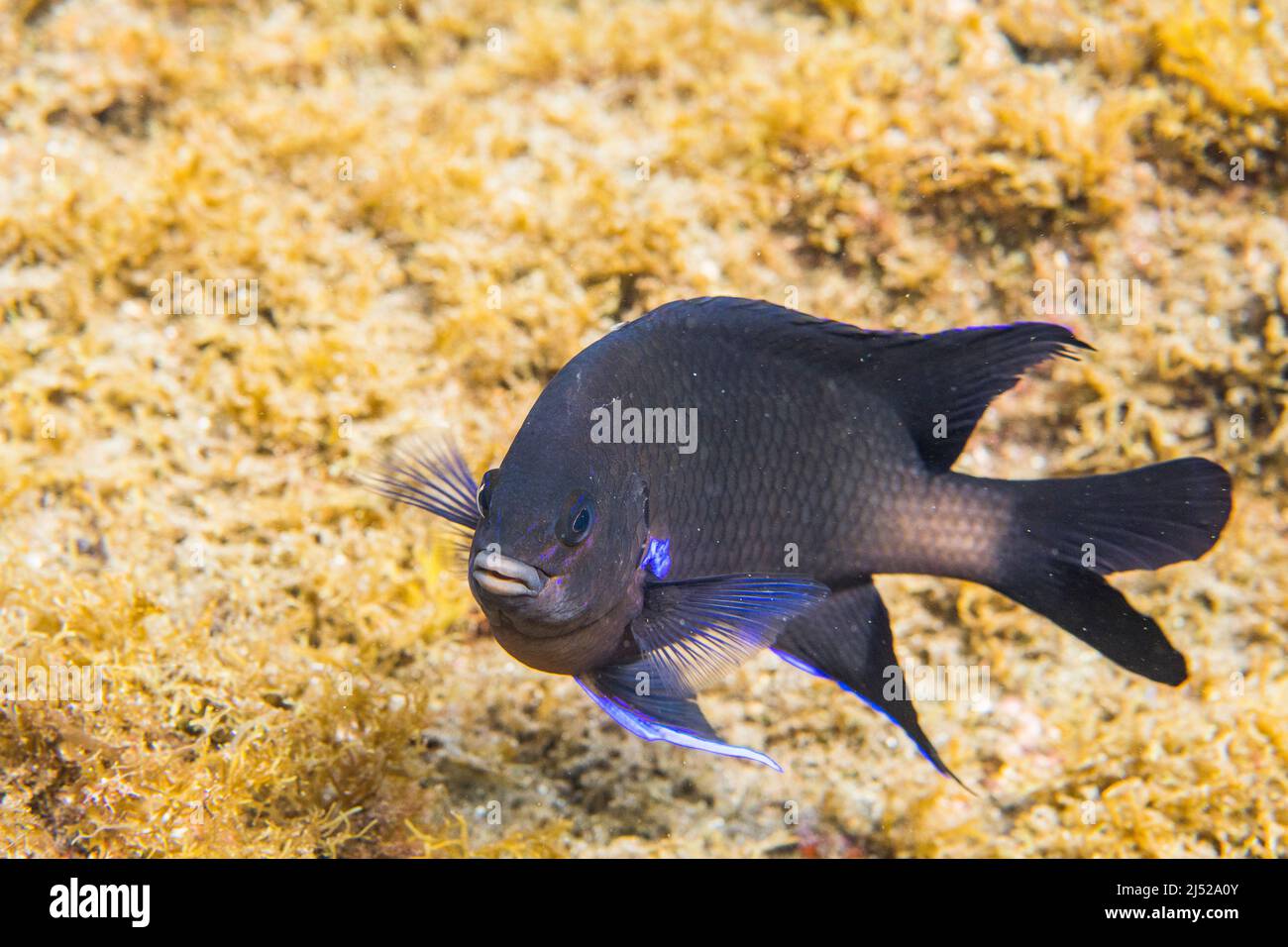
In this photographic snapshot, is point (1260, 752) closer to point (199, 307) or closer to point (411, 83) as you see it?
point (199, 307)

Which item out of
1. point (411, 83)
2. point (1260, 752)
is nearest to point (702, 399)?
point (1260, 752)

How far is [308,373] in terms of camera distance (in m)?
3.73

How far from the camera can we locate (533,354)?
392 cm

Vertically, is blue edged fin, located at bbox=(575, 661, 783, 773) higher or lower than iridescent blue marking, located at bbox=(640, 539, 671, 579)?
lower

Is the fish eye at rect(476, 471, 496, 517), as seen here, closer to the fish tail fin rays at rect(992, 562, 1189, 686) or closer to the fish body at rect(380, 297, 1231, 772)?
the fish body at rect(380, 297, 1231, 772)

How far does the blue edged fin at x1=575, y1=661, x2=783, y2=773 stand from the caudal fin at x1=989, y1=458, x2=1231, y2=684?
37.4 inches

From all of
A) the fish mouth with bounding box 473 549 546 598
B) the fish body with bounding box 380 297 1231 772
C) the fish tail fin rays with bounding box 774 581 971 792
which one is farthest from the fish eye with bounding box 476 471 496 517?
the fish tail fin rays with bounding box 774 581 971 792

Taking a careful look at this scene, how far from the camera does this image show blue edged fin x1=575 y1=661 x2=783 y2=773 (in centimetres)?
210

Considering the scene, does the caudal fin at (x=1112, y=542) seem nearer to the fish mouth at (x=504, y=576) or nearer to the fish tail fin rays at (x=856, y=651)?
the fish tail fin rays at (x=856, y=651)

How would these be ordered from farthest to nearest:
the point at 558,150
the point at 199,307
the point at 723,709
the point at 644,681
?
the point at 558,150
the point at 199,307
the point at 723,709
the point at 644,681

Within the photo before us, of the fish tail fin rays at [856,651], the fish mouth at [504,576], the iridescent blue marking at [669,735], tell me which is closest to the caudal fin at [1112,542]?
the fish tail fin rays at [856,651]

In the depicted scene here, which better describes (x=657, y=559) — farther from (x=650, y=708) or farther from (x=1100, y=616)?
(x=1100, y=616)

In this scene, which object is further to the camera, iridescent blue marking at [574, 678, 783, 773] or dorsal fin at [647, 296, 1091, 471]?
dorsal fin at [647, 296, 1091, 471]
